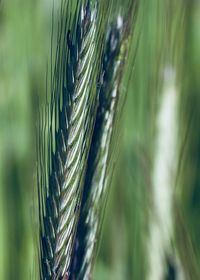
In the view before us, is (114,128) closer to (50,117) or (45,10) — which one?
(50,117)

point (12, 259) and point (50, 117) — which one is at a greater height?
point (50, 117)

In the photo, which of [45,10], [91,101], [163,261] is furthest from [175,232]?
[45,10]
